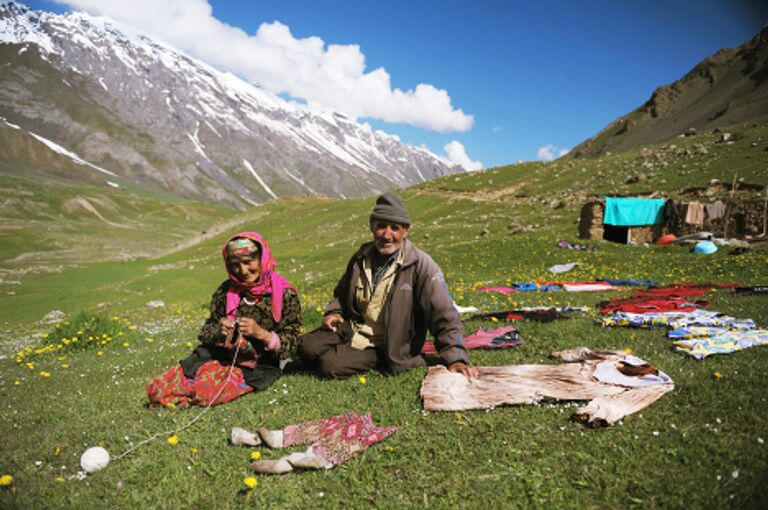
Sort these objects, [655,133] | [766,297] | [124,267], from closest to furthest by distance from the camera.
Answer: [766,297], [124,267], [655,133]

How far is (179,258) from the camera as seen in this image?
52469mm

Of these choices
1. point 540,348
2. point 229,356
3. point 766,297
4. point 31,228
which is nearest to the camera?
point 229,356

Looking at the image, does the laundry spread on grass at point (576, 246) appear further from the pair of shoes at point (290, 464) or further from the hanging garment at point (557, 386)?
the pair of shoes at point (290, 464)

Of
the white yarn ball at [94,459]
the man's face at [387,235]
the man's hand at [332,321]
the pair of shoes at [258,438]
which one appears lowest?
the white yarn ball at [94,459]

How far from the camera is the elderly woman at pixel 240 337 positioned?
600cm

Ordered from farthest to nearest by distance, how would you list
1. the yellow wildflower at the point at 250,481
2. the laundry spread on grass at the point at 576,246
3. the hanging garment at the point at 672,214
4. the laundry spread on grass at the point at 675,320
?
the hanging garment at the point at 672,214, the laundry spread on grass at the point at 576,246, the laundry spread on grass at the point at 675,320, the yellow wildflower at the point at 250,481

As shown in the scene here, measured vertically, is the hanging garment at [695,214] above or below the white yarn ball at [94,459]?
above

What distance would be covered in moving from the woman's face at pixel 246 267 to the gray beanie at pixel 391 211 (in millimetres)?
1802

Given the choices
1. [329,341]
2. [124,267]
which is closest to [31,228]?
[124,267]

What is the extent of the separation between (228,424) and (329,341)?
6.28ft

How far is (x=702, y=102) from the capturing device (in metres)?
108

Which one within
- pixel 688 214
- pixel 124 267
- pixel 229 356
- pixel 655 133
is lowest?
pixel 124 267

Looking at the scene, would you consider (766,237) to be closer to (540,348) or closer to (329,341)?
(540,348)

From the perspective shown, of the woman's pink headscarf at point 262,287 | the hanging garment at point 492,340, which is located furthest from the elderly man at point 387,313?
the hanging garment at point 492,340
